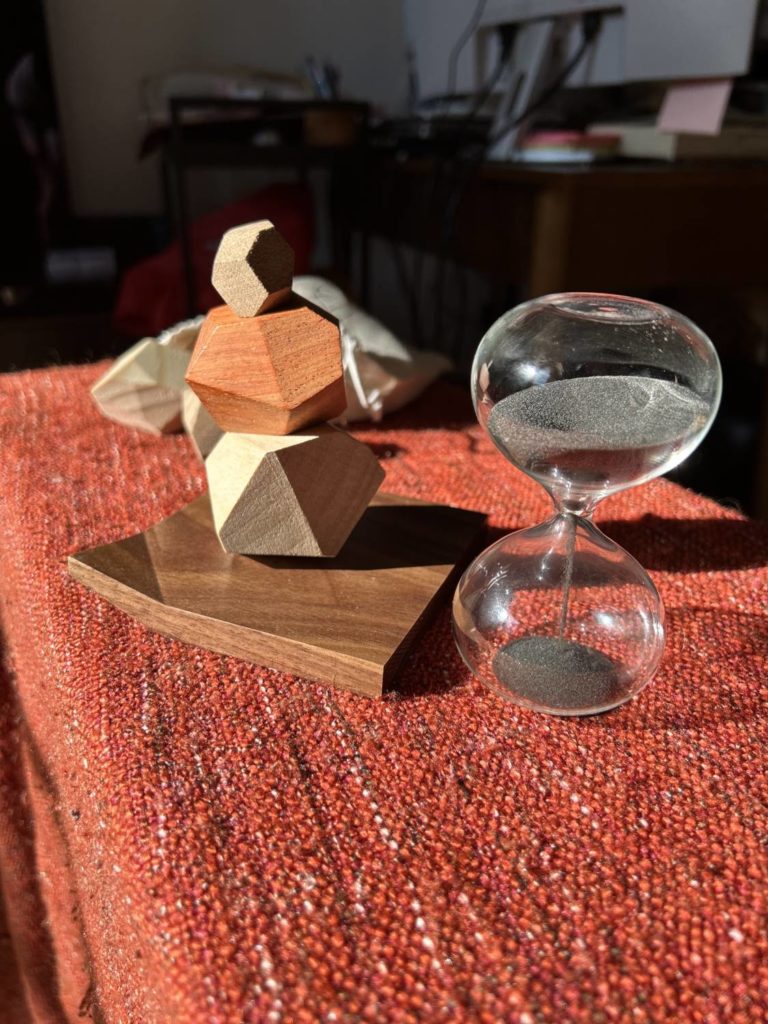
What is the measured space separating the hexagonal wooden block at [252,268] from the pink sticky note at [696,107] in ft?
3.27

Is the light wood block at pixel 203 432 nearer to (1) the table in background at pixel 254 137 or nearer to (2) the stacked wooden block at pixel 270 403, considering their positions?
(2) the stacked wooden block at pixel 270 403

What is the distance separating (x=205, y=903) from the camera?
0.33m

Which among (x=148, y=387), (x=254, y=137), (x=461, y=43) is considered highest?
(x=461, y=43)

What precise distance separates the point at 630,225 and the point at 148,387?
720 mm

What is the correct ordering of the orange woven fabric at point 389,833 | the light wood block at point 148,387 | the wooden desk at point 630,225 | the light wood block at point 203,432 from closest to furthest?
the orange woven fabric at point 389,833 → the light wood block at point 203,432 → the light wood block at point 148,387 → the wooden desk at point 630,225

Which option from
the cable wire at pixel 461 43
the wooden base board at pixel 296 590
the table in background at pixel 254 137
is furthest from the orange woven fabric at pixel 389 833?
the cable wire at pixel 461 43

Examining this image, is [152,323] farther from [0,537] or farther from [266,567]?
[266,567]

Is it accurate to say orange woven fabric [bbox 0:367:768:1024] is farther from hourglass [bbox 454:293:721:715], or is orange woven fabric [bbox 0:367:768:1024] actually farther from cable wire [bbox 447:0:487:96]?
cable wire [bbox 447:0:487:96]

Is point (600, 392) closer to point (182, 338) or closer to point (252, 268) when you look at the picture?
point (252, 268)

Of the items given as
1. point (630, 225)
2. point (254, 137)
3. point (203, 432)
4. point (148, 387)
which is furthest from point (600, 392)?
point (254, 137)

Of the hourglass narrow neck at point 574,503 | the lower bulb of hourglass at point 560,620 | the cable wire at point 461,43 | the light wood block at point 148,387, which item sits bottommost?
the light wood block at point 148,387

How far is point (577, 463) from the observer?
41 centimetres

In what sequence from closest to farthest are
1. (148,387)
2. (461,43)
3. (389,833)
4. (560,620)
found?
(389,833) < (560,620) < (148,387) < (461,43)

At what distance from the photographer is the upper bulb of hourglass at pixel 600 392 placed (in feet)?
1.32
